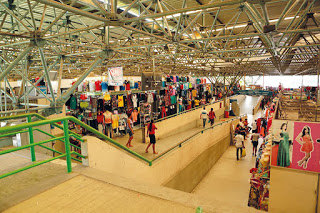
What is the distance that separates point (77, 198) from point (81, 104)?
805 centimetres

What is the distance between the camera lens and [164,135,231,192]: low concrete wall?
8576 mm

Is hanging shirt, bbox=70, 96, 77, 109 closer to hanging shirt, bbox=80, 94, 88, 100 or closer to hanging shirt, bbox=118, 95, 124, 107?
hanging shirt, bbox=80, 94, 88, 100

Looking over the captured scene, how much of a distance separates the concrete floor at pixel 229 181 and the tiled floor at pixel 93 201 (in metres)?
5.64

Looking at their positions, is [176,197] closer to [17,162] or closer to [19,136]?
[17,162]

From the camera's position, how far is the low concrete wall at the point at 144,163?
14.4ft

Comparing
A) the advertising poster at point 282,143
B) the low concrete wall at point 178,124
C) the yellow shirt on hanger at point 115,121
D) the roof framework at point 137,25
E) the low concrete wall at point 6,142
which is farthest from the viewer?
the low concrete wall at point 178,124

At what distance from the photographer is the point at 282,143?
5668 millimetres

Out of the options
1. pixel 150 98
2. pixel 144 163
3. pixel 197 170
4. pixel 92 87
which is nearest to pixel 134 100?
pixel 150 98

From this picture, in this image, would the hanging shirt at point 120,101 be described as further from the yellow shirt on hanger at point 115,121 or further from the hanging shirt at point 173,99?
the hanging shirt at point 173,99

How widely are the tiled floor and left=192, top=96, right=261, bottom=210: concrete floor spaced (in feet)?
18.5

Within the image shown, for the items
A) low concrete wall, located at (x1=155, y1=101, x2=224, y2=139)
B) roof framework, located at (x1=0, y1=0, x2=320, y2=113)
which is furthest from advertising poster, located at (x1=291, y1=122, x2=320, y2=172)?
low concrete wall, located at (x1=155, y1=101, x2=224, y2=139)

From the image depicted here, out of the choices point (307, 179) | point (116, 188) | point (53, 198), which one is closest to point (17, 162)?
point (53, 198)

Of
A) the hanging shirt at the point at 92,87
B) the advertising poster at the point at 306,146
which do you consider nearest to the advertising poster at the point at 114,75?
the hanging shirt at the point at 92,87

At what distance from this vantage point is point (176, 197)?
2.97 m
